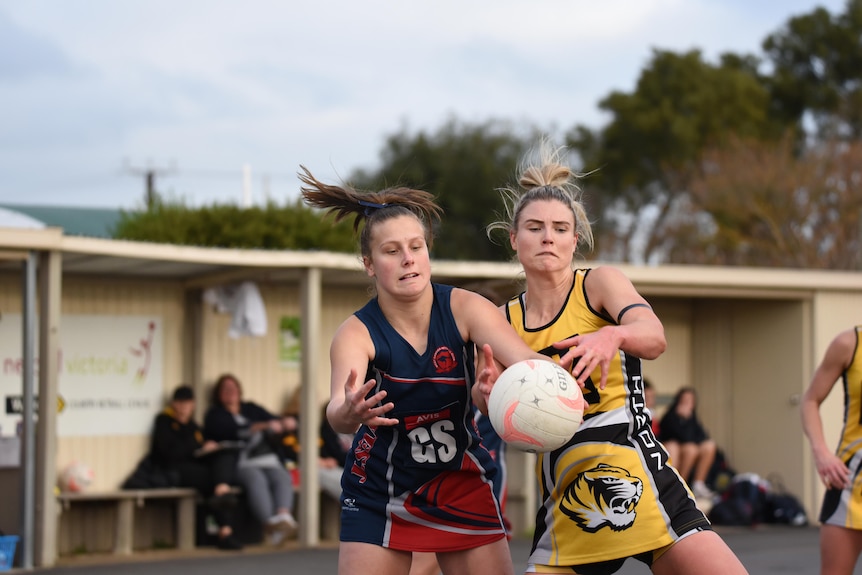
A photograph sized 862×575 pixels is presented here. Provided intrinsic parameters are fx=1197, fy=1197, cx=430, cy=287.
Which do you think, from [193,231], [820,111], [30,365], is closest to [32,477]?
[30,365]

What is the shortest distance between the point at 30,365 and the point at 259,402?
11.2 feet

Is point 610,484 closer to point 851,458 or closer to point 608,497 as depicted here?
point 608,497

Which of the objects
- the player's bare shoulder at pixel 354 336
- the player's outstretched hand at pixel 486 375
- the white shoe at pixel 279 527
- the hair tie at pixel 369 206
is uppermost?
the hair tie at pixel 369 206

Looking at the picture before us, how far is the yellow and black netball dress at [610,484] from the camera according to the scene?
13.5 ft

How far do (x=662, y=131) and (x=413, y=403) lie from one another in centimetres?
3515

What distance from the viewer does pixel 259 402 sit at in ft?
42.2

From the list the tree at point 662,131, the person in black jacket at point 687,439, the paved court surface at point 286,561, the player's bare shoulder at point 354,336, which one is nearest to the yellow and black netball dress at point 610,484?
the player's bare shoulder at point 354,336

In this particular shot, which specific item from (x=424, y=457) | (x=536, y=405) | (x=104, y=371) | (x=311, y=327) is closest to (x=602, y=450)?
(x=536, y=405)

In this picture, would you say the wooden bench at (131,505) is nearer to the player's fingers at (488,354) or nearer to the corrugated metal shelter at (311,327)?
the corrugated metal shelter at (311,327)

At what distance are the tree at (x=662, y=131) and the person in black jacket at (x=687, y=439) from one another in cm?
2208

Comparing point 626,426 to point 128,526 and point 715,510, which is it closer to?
point 128,526

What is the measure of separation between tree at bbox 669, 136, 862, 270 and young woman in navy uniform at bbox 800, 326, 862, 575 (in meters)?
23.4

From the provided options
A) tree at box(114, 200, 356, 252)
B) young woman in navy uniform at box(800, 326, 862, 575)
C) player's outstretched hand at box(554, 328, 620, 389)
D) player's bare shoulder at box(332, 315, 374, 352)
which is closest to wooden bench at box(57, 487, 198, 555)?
young woman in navy uniform at box(800, 326, 862, 575)

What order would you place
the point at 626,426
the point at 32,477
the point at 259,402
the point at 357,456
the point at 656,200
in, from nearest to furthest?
the point at 626,426 < the point at 357,456 < the point at 32,477 < the point at 259,402 < the point at 656,200
